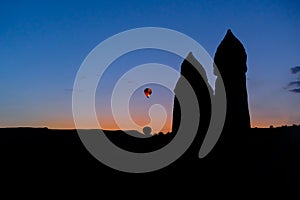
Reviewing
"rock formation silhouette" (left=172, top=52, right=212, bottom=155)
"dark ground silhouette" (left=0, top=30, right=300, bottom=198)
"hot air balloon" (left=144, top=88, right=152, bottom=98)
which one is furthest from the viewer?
"hot air balloon" (left=144, top=88, right=152, bottom=98)

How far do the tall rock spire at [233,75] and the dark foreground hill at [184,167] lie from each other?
117 cm

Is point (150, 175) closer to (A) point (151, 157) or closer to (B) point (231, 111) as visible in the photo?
(A) point (151, 157)

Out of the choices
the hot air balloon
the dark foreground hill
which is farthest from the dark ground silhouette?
the hot air balloon

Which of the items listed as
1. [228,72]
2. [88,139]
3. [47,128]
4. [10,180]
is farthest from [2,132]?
[228,72]

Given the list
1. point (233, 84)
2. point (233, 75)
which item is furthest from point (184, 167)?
point (233, 75)

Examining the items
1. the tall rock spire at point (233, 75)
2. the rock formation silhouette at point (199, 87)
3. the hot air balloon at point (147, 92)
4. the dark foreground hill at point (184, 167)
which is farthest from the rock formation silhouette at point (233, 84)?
the hot air balloon at point (147, 92)

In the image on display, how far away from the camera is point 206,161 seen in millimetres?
17734

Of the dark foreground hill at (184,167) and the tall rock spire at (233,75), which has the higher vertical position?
the tall rock spire at (233,75)

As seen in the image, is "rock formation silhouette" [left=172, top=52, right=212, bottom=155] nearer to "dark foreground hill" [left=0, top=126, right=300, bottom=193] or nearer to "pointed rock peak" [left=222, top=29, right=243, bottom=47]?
"dark foreground hill" [left=0, top=126, right=300, bottom=193]

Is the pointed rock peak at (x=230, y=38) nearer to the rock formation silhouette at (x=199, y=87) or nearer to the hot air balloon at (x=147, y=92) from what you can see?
the rock formation silhouette at (x=199, y=87)

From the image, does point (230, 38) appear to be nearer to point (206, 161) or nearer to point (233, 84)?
point (233, 84)

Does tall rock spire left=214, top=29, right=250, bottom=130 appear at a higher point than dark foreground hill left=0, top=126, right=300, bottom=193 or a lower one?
higher

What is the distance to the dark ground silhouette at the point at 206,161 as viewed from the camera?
16125 millimetres

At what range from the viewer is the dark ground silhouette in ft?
52.9
